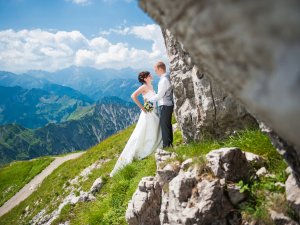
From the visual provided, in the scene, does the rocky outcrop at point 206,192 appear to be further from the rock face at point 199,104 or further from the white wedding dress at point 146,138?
the white wedding dress at point 146,138

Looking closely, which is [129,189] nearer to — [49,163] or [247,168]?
[247,168]

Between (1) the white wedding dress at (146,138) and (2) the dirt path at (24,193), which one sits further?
(2) the dirt path at (24,193)

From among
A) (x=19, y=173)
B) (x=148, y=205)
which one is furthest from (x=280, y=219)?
(x=19, y=173)

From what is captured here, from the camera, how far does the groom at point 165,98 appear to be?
16.1 meters

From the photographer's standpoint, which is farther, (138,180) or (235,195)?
(138,180)

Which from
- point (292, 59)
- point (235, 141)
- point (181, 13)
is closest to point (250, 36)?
point (292, 59)

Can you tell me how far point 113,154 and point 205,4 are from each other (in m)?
30.1

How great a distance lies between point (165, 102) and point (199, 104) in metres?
3.22

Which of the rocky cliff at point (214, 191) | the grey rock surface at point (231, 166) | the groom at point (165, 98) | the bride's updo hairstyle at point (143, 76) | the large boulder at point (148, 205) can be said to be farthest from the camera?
the bride's updo hairstyle at point (143, 76)

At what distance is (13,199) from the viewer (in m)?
53.4

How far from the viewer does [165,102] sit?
16.4 meters

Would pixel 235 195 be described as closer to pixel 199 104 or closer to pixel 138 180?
pixel 199 104

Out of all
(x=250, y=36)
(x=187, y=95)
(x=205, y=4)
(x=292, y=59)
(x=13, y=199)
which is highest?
(x=205, y=4)

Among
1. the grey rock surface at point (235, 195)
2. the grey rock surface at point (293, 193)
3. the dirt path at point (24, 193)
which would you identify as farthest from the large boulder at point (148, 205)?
the dirt path at point (24, 193)
